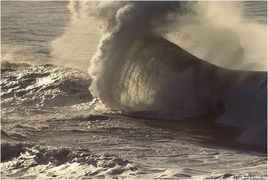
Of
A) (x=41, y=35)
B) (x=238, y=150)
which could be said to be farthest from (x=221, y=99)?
(x=41, y=35)

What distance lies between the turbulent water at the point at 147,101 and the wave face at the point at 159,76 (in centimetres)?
2

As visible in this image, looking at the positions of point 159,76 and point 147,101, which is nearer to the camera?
point 147,101

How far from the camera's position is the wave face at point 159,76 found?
1008cm

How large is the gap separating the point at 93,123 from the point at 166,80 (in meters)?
1.85

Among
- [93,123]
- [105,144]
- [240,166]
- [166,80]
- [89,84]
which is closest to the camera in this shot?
[240,166]

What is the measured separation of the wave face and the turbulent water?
0.02 metres

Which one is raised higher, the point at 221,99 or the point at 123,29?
the point at 123,29

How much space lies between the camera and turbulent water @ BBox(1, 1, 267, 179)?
7707 millimetres

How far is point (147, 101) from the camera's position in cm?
1122

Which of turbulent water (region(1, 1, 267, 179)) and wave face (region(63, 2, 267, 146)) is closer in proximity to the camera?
turbulent water (region(1, 1, 267, 179))

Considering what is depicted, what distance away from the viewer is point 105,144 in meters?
8.72

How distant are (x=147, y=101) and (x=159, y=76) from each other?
585mm

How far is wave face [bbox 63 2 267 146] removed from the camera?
10078 millimetres

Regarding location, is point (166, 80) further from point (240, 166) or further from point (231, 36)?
point (240, 166)
